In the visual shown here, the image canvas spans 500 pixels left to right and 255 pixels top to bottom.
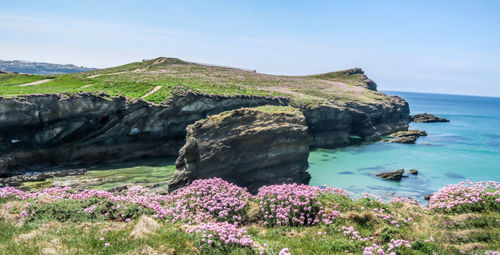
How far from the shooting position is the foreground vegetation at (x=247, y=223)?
7.71 m

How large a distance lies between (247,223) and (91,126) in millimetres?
28964

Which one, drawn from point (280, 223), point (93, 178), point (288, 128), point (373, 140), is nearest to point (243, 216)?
point (280, 223)

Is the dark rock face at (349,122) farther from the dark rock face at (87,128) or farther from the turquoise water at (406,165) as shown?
the dark rock face at (87,128)

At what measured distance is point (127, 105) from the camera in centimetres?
3678

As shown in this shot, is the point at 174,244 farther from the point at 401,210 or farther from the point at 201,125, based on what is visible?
the point at 201,125

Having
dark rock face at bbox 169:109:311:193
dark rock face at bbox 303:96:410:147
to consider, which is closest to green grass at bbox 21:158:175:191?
dark rock face at bbox 169:109:311:193

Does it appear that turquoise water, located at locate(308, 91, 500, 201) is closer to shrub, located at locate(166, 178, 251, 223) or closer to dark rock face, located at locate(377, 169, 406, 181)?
dark rock face, located at locate(377, 169, 406, 181)

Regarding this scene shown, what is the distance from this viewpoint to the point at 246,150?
85.7 feet

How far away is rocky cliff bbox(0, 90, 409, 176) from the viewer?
3062cm

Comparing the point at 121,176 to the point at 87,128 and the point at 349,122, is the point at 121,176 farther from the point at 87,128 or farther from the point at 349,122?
the point at 349,122

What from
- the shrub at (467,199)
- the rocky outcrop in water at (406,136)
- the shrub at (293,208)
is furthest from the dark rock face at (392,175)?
the rocky outcrop in water at (406,136)

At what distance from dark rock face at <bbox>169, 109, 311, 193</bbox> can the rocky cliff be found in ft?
42.8

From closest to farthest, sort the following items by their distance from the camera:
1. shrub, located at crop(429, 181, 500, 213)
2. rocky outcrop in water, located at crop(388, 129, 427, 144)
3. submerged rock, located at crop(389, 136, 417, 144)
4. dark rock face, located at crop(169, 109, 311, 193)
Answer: shrub, located at crop(429, 181, 500, 213), dark rock face, located at crop(169, 109, 311, 193), submerged rock, located at crop(389, 136, 417, 144), rocky outcrop in water, located at crop(388, 129, 427, 144)

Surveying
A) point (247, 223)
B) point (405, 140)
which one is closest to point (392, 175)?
point (247, 223)
